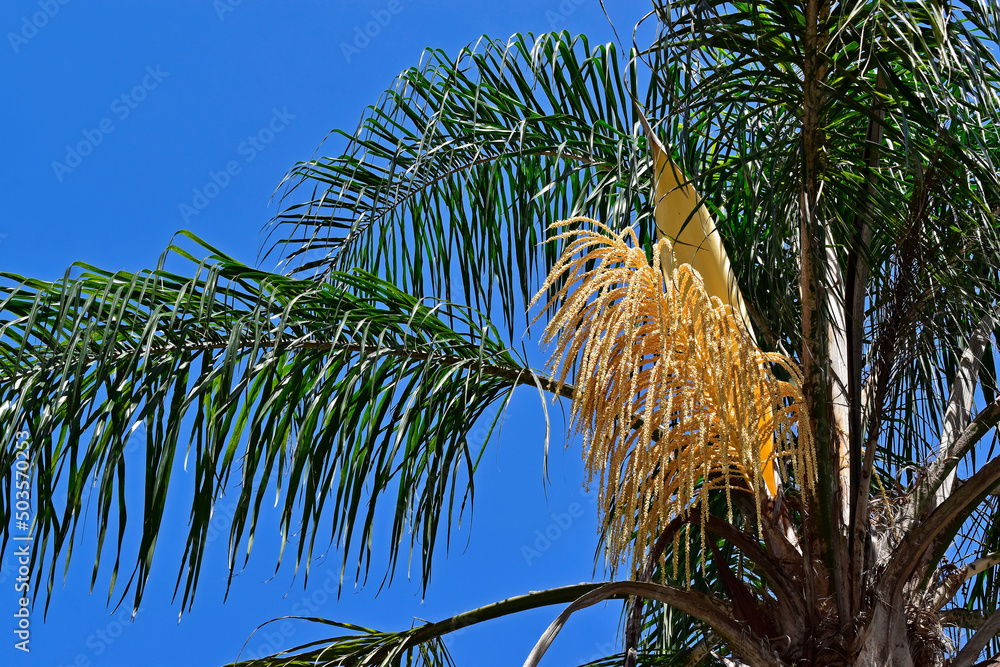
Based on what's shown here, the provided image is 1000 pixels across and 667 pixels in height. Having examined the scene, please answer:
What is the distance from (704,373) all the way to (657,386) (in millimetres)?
110

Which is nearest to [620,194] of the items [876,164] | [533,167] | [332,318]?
[533,167]

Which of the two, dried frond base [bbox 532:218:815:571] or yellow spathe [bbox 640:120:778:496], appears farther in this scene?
yellow spathe [bbox 640:120:778:496]

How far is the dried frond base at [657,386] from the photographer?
Result: 2355 mm

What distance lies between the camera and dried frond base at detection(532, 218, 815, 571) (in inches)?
92.7

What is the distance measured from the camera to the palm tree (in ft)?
8.03

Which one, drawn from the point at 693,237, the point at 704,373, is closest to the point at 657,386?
the point at 704,373

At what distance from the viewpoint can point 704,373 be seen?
2.39m

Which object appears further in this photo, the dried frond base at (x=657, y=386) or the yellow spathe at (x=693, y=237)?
the yellow spathe at (x=693, y=237)

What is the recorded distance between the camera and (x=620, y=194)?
362 cm

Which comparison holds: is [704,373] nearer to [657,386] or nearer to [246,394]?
[657,386]

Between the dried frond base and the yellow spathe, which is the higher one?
the yellow spathe

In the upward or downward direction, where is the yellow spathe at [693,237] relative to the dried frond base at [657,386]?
upward

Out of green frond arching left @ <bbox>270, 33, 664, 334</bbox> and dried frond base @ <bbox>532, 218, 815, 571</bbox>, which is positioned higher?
green frond arching left @ <bbox>270, 33, 664, 334</bbox>

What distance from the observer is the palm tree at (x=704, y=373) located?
2.45 m
